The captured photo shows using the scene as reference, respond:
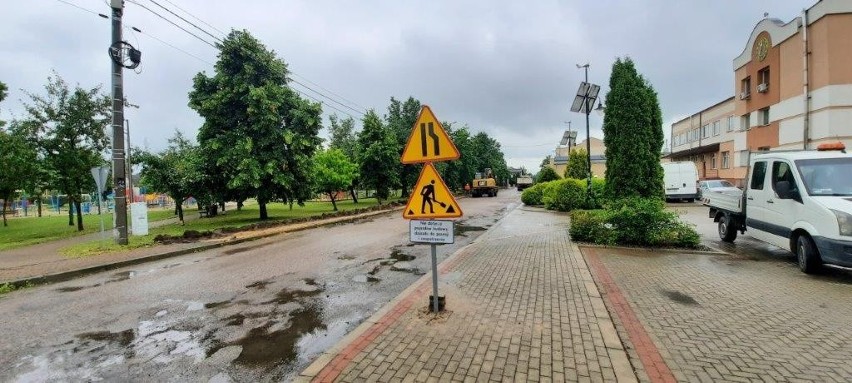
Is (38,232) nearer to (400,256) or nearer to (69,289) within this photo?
(69,289)

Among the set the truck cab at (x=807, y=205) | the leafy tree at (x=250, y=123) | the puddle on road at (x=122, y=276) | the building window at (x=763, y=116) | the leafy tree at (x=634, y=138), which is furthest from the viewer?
the building window at (x=763, y=116)

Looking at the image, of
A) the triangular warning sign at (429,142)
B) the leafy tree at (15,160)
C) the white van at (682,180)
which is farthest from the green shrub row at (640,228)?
the leafy tree at (15,160)

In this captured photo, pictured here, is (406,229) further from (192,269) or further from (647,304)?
(647,304)

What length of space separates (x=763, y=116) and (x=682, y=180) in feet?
22.6

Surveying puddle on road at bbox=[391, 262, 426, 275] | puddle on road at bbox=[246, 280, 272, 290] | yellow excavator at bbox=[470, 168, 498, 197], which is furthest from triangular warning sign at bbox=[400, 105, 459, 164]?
yellow excavator at bbox=[470, 168, 498, 197]

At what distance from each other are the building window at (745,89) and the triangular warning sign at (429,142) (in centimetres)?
3062

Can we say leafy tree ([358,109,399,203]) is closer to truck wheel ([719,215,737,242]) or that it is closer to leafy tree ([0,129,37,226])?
leafy tree ([0,129,37,226])

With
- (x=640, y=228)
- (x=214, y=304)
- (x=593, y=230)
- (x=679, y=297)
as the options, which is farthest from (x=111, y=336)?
(x=640, y=228)

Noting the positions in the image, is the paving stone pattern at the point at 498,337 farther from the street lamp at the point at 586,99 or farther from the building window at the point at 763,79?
the building window at the point at 763,79

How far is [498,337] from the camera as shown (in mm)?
4094

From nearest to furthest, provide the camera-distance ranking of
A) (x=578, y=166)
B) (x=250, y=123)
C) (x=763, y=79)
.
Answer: (x=250, y=123) < (x=763, y=79) < (x=578, y=166)

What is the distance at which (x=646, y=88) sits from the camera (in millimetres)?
12539

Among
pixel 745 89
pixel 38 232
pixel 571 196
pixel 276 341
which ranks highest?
pixel 745 89

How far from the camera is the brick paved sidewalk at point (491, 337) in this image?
3385mm
